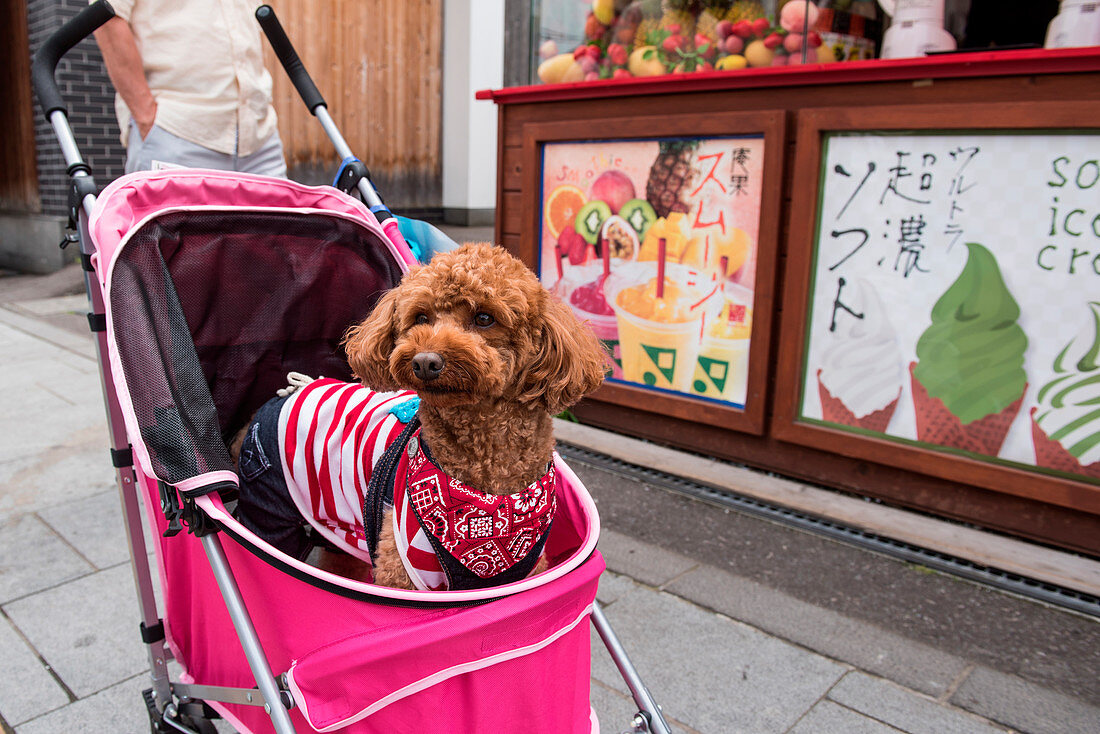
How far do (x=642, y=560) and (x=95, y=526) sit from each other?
7.21 feet

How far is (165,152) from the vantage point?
9.70 feet

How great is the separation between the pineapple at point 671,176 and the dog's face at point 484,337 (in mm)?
2339

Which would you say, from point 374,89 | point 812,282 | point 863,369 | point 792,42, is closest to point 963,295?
point 863,369

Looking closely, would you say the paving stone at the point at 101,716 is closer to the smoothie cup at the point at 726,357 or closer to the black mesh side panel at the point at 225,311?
the black mesh side panel at the point at 225,311

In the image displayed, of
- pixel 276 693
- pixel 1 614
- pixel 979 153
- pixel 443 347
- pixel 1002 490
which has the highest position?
pixel 979 153

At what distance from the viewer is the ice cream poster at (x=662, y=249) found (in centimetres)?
373

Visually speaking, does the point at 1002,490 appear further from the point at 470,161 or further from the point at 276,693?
the point at 470,161

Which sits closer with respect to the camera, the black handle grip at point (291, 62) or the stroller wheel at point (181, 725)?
the stroller wheel at point (181, 725)

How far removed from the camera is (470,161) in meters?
9.34

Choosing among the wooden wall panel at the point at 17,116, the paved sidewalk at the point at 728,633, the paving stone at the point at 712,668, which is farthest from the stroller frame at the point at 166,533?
the wooden wall panel at the point at 17,116

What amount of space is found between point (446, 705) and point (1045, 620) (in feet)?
7.39

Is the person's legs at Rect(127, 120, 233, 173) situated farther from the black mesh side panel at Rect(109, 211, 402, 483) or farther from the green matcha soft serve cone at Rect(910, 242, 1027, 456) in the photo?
the green matcha soft serve cone at Rect(910, 242, 1027, 456)

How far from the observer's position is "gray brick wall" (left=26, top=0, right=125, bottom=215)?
7.34 metres

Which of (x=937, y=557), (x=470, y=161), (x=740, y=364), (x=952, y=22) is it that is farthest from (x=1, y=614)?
(x=470, y=161)
